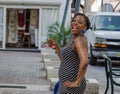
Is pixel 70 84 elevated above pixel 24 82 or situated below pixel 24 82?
above

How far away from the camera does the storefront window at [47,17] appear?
25.5 metres

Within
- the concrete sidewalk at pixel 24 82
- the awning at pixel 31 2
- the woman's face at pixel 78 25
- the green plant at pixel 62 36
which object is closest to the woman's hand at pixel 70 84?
the woman's face at pixel 78 25

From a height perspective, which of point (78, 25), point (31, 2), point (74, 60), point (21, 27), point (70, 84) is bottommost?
point (70, 84)

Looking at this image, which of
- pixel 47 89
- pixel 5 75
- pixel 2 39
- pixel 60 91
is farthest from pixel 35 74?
pixel 2 39

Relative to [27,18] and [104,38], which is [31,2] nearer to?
[27,18]

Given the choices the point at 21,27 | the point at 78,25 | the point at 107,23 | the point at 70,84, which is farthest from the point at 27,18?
the point at 70,84

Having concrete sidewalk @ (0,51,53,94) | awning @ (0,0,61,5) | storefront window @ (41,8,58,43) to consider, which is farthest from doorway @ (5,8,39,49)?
concrete sidewalk @ (0,51,53,94)

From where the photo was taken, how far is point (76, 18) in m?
4.98

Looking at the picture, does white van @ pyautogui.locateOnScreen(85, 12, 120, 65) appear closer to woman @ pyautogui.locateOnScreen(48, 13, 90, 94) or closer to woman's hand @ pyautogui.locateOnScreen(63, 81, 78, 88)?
woman @ pyautogui.locateOnScreen(48, 13, 90, 94)

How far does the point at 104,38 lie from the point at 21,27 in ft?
32.5

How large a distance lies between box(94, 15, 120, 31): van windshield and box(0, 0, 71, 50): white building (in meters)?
6.29

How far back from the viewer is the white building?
25156 mm

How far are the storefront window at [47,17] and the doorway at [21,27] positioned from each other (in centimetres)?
49

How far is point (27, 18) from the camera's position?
2644 cm
